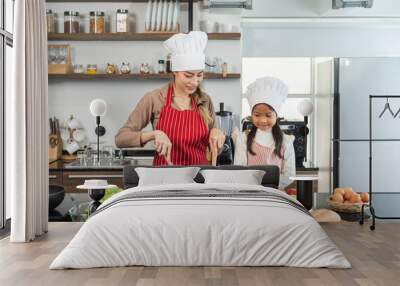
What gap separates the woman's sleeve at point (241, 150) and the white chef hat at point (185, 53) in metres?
0.77

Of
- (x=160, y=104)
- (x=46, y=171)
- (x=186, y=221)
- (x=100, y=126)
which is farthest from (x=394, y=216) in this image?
(x=100, y=126)

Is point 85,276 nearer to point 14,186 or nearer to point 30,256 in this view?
point 30,256

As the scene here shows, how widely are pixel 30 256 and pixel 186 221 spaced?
122cm

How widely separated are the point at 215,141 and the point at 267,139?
0.50 m

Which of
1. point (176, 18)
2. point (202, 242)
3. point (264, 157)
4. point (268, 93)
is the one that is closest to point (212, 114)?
point (268, 93)

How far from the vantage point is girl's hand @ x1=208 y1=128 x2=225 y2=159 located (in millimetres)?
6941

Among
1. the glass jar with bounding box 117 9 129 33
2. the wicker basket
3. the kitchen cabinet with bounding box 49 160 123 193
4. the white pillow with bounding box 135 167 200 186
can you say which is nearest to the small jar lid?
the glass jar with bounding box 117 9 129 33

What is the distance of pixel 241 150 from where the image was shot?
685 cm

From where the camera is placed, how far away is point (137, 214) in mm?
4793

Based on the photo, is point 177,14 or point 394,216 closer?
point 394,216

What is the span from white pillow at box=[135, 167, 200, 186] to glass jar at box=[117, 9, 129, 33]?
1984 millimetres

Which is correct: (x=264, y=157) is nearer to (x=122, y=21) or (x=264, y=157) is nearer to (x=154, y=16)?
(x=154, y=16)

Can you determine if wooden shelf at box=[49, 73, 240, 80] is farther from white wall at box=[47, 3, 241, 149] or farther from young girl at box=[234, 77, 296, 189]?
young girl at box=[234, 77, 296, 189]

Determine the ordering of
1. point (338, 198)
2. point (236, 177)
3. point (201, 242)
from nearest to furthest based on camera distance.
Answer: point (201, 242) → point (338, 198) → point (236, 177)
